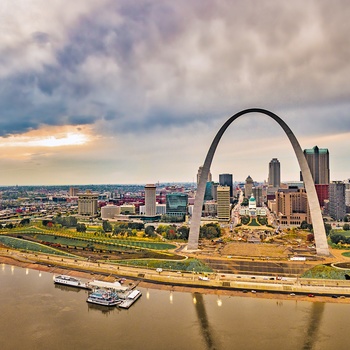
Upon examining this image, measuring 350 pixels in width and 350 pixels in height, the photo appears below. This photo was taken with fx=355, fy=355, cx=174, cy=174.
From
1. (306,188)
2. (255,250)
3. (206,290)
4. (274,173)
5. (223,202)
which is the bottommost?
(206,290)

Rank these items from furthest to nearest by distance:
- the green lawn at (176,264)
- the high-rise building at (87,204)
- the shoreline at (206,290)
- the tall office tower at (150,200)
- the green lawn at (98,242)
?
the high-rise building at (87,204) < the tall office tower at (150,200) < the green lawn at (98,242) < the green lawn at (176,264) < the shoreline at (206,290)

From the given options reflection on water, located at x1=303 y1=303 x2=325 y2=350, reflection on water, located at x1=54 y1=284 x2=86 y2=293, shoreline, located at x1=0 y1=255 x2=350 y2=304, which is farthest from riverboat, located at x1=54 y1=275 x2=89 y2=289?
reflection on water, located at x1=303 y1=303 x2=325 y2=350

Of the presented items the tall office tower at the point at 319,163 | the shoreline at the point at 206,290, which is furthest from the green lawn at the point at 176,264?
the tall office tower at the point at 319,163

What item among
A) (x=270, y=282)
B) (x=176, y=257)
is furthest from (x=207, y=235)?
(x=270, y=282)

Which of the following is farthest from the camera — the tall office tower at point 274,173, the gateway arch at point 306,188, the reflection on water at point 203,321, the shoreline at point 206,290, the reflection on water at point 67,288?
the tall office tower at point 274,173

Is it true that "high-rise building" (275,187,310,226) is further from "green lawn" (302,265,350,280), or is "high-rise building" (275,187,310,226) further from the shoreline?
the shoreline

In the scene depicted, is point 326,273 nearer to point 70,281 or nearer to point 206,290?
point 206,290

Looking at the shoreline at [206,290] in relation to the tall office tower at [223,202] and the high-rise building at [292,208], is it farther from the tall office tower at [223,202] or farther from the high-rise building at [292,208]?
the tall office tower at [223,202]

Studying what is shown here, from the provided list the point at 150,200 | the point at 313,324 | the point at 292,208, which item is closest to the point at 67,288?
the point at 313,324
